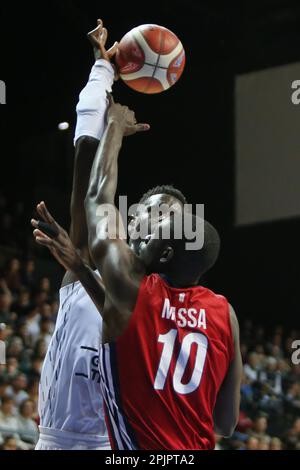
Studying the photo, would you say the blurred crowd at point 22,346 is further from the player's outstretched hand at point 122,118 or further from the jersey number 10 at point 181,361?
the jersey number 10 at point 181,361

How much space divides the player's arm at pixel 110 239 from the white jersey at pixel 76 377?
812mm

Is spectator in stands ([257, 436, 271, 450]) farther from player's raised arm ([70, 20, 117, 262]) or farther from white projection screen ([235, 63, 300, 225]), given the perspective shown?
player's raised arm ([70, 20, 117, 262])

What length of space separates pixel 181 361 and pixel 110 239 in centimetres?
53

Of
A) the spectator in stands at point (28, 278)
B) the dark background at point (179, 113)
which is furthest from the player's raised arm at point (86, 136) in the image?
the dark background at point (179, 113)

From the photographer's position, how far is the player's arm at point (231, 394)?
11.3 feet

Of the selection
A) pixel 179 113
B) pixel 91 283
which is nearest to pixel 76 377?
pixel 91 283

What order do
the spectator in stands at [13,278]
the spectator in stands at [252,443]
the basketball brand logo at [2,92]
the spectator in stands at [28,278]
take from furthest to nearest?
the basketball brand logo at [2,92] < the spectator in stands at [28,278] < the spectator in stands at [13,278] < the spectator in stands at [252,443]

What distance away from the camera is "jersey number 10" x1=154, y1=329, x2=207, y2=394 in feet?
10.4

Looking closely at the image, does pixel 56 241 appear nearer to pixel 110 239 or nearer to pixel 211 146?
pixel 110 239

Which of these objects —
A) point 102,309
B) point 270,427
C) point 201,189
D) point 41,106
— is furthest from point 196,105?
point 102,309

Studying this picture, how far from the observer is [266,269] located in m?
18.4

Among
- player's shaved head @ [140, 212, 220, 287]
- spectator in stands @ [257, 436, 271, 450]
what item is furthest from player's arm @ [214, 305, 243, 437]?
spectator in stands @ [257, 436, 271, 450]

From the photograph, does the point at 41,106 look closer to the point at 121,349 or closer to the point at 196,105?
the point at 196,105

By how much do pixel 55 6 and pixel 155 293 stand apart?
1159 cm
